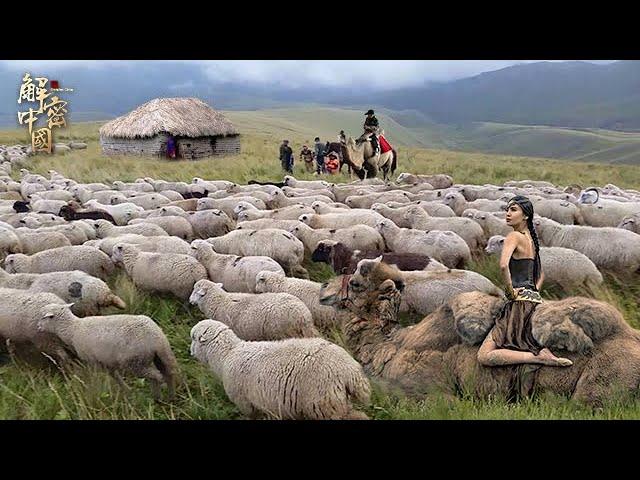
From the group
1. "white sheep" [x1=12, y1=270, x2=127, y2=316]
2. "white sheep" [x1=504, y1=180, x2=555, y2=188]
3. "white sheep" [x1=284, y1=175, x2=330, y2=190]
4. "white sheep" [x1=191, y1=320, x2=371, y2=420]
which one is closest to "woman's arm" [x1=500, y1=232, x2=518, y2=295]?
"white sheep" [x1=191, y1=320, x2=371, y2=420]

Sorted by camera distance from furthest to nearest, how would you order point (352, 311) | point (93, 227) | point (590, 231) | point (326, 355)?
point (93, 227), point (590, 231), point (352, 311), point (326, 355)

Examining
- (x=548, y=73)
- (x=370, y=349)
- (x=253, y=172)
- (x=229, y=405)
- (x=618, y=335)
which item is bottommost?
(x=229, y=405)

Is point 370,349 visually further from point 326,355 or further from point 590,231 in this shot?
point 590,231

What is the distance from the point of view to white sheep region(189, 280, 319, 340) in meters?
5.31

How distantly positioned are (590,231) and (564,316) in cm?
467

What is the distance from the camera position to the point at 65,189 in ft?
43.7

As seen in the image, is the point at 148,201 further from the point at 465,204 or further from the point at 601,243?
the point at 601,243

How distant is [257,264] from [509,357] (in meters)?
4.08

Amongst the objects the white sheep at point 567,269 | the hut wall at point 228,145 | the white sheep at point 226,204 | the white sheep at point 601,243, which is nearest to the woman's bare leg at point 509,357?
the white sheep at point 567,269

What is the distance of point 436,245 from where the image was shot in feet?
25.1

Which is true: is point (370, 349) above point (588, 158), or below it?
below

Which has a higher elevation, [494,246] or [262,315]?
[494,246]

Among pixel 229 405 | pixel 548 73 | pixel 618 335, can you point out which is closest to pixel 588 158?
pixel 548 73

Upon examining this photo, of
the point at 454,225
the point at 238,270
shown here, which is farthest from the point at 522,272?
the point at 454,225
